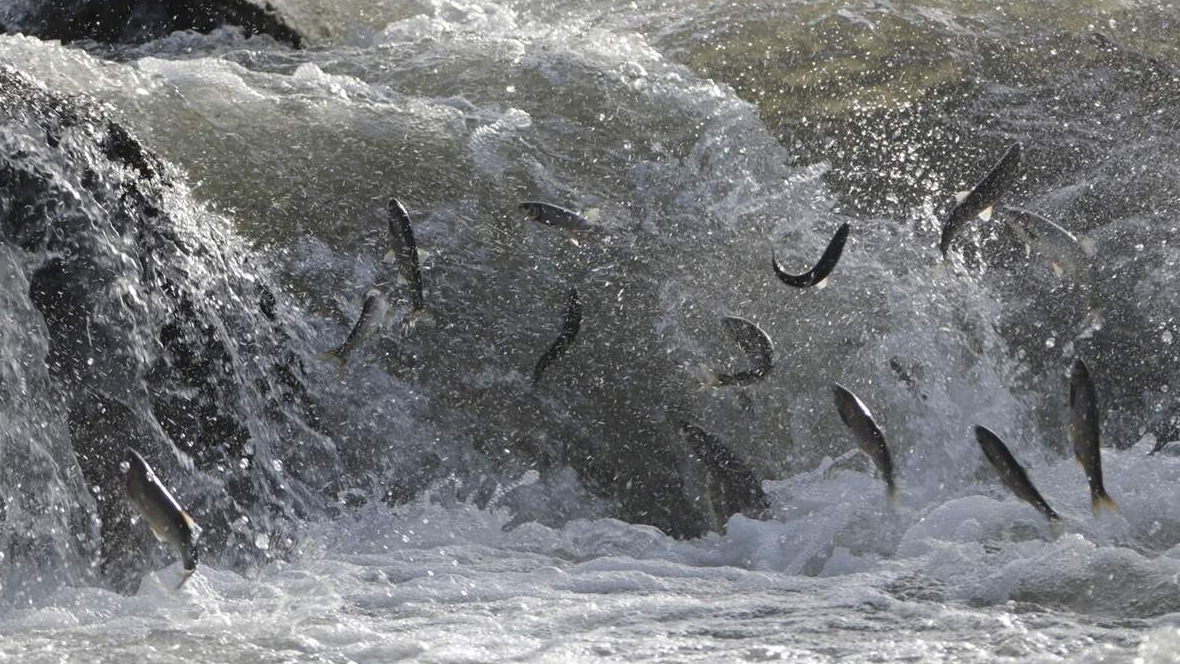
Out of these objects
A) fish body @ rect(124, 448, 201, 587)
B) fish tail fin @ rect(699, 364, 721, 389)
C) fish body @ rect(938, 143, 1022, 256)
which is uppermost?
fish body @ rect(938, 143, 1022, 256)

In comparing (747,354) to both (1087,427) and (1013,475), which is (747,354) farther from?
(1087,427)

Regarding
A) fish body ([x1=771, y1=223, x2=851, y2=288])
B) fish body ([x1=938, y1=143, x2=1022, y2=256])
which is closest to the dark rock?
fish body ([x1=771, y1=223, x2=851, y2=288])

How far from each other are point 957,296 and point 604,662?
110 inches

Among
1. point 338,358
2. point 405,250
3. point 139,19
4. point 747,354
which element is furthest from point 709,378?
point 139,19

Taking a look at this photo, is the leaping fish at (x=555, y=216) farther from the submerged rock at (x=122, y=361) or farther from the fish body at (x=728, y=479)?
the submerged rock at (x=122, y=361)

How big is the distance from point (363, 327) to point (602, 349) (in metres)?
0.90

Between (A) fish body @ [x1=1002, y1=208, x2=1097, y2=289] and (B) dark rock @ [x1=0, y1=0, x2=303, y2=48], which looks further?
(B) dark rock @ [x1=0, y1=0, x2=303, y2=48]

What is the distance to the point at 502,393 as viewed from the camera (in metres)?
5.24

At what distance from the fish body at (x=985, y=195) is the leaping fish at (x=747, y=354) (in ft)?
2.31

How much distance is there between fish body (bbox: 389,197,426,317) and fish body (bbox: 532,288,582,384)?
47cm

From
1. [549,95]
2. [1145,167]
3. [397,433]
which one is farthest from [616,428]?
[1145,167]

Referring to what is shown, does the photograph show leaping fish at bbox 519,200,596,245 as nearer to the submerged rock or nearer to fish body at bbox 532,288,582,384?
fish body at bbox 532,288,582,384

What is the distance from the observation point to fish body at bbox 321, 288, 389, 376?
501cm

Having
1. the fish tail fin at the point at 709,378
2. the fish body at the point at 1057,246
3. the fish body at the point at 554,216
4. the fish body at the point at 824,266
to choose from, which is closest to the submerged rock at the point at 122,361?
the fish body at the point at 554,216
